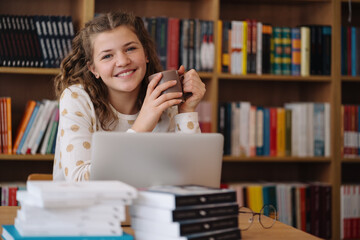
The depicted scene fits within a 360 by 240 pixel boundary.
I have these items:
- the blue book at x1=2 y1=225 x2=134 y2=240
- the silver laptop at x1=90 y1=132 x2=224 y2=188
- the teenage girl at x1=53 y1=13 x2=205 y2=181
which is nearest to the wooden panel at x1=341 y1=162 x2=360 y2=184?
the teenage girl at x1=53 y1=13 x2=205 y2=181

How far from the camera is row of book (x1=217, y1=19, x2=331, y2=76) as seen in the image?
2840mm

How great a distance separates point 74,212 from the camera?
1.02 meters

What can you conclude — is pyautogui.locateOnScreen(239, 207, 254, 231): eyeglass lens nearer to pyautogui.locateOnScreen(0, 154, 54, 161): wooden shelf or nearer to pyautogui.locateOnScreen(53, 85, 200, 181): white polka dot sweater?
pyautogui.locateOnScreen(53, 85, 200, 181): white polka dot sweater

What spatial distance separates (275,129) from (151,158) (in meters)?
1.84

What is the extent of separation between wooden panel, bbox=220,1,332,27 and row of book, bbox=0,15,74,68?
3.16 feet

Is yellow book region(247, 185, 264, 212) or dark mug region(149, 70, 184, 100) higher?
dark mug region(149, 70, 184, 100)

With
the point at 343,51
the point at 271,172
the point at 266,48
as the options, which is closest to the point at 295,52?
the point at 266,48

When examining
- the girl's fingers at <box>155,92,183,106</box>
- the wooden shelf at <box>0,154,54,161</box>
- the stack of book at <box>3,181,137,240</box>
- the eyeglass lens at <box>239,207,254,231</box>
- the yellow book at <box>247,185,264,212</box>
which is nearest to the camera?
the stack of book at <box>3,181,137,240</box>

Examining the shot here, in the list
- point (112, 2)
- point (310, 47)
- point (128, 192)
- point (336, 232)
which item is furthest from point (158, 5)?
point (128, 192)

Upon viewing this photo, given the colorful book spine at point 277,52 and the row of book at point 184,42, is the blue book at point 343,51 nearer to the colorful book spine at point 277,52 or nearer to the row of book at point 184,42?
the colorful book spine at point 277,52

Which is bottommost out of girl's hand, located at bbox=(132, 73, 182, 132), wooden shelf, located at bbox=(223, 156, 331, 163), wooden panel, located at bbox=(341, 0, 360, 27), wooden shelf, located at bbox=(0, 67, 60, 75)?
wooden shelf, located at bbox=(223, 156, 331, 163)

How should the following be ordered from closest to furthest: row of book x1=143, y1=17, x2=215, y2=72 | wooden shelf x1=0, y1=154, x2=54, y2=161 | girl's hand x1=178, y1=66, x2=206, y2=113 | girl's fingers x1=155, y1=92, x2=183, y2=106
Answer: girl's fingers x1=155, y1=92, x2=183, y2=106, girl's hand x1=178, y1=66, x2=206, y2=113, wooden shelf x1=0, y1=154, x2=54, y2=161, row of book x1=143, y1=17, x2=215, y2=72

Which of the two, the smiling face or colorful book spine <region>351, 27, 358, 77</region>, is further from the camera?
colorful book spine <region>351, 27, 358, 77</region>

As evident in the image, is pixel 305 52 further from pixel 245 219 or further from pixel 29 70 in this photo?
pixel 245 219
